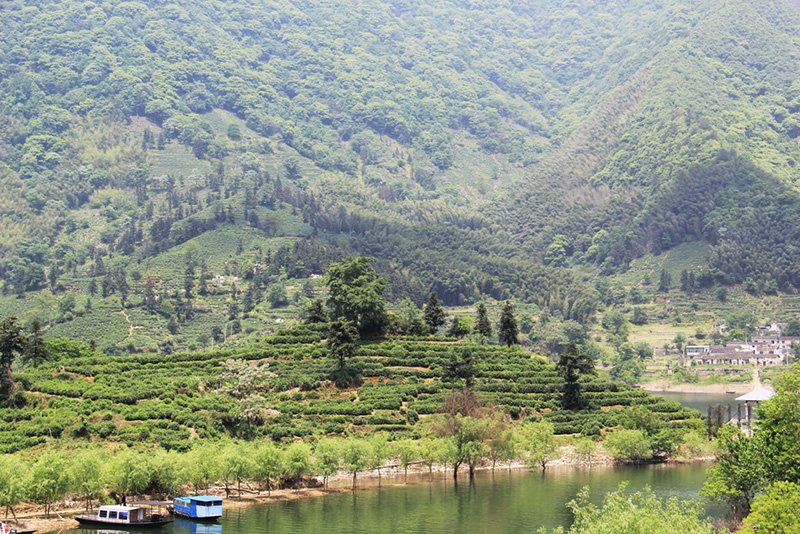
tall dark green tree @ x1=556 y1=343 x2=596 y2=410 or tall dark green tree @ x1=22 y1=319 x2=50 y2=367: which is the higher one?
tall dark green tree @ x1=22 y1=319 x2=50 y2=367

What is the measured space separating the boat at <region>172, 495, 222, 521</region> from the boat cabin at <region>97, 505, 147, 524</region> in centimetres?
380

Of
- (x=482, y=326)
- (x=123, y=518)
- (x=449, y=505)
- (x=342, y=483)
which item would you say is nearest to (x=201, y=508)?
(x=123, y=518)

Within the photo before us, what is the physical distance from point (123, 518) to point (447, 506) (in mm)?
26752

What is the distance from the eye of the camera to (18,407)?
8988cm

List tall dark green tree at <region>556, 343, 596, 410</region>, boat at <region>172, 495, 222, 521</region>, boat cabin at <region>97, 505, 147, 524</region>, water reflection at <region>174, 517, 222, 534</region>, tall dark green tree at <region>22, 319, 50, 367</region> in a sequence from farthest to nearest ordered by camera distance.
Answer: tall dark green tree at <region>556, 343, 596, 410</region>, tall dark green tree at <region>22, 319, 50, 367</region>, boat at <region>172, 495, 222, 521</region>, boat cabin at <region>97, 505, 147, 524</region>, water reflection at <region>174, 517, 222, 534</region>

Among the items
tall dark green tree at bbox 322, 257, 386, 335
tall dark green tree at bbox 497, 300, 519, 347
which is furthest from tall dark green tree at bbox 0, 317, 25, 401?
A: tall dark green tree at bbox 497, 300, 519, 347

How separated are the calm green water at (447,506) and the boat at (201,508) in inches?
30.4

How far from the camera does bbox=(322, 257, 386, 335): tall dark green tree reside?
123 meters

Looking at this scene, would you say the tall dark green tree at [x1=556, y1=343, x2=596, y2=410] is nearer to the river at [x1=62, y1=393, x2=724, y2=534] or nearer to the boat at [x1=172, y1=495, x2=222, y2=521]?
the river at [x1=62, y1=393, x2=724, y2=534]

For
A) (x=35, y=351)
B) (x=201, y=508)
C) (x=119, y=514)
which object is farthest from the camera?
(x=35, y=351)

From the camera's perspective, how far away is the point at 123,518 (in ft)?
221

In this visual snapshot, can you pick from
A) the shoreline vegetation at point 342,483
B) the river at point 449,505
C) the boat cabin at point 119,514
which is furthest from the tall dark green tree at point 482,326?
the boat cabin at point 119,514

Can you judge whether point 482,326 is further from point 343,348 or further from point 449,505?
point 449,505

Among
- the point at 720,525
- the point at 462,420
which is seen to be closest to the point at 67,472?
the point at 462,420
